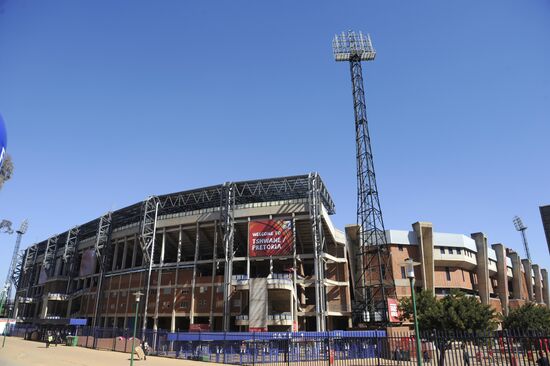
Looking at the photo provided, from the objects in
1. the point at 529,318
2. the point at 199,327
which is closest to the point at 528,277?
the point at 529,318

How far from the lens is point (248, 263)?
6347 cm

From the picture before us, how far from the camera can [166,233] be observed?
243ft

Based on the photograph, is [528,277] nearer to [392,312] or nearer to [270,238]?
[392,312]

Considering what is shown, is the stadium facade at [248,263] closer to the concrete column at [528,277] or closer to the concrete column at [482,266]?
the concrete column at [482,266]

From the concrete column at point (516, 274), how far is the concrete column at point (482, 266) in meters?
22.0

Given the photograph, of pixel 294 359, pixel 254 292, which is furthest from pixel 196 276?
pixel 294 359

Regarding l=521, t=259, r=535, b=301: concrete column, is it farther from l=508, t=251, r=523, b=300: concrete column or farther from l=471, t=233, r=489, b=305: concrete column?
l=471, t=233, r=489, b=305: concrete column

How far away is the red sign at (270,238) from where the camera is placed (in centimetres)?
6288

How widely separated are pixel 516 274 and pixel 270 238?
226 ft

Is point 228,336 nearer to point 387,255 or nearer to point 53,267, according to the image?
point 387,255

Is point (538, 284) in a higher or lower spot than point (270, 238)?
lower

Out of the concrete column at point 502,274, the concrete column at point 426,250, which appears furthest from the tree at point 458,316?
the concrete column at point 502,274

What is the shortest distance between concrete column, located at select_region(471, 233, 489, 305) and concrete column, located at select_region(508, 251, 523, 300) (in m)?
22.0

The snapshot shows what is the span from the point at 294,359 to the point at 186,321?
145 ft
